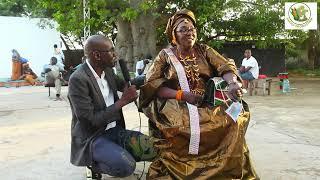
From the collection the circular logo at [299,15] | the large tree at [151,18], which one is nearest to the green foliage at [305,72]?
the large tree at [151,18]

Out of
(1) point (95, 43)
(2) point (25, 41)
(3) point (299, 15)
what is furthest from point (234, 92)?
(2) point (25, 41)

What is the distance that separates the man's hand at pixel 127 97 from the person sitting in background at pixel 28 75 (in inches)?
623

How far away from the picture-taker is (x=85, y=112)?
131 inches

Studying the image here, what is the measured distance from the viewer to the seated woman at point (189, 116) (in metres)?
3.49

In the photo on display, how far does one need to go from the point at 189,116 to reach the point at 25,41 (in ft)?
59.4

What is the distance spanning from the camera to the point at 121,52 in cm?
1568

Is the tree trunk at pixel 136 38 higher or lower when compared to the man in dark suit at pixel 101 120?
higher

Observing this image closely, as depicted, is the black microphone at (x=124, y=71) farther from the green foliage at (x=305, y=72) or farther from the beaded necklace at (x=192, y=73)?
the green foliage at (x=305, y=72)

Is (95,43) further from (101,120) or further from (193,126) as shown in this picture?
(193,126)

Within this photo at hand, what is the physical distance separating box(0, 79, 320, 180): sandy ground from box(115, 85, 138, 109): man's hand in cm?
99

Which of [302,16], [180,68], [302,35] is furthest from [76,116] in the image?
[302,35]

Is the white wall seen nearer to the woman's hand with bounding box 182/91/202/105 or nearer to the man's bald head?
the man's bald head

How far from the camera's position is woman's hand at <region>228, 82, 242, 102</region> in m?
3.44

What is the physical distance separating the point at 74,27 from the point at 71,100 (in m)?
10.8
